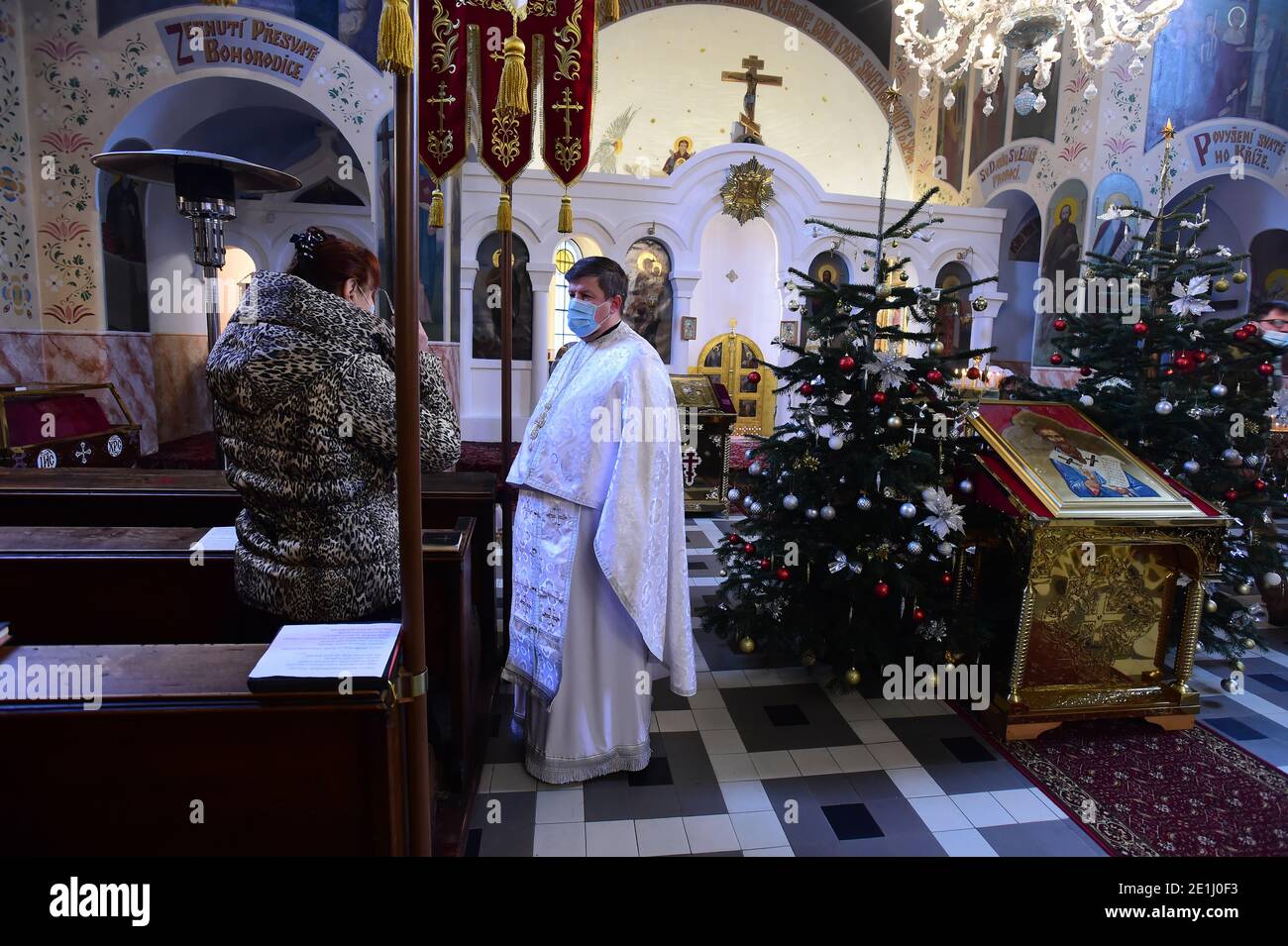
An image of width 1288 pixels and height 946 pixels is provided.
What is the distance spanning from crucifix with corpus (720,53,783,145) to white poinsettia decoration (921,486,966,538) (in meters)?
10.4

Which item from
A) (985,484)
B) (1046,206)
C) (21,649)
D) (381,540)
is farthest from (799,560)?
(1046,206)

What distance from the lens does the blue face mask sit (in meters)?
2.94

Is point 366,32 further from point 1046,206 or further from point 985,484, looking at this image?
point 1046,206

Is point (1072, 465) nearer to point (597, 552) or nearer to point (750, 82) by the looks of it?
point (597, 552)

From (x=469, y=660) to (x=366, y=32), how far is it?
313 inches

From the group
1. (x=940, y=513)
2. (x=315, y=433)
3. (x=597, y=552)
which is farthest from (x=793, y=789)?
(x=315, y=433)

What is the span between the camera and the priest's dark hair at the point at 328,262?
1.93 meters

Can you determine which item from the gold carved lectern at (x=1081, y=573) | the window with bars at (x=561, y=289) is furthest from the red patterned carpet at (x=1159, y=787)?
the window with bars at (x=561, y=289)

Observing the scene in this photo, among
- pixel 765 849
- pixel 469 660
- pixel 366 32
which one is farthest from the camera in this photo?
pixel 366 32

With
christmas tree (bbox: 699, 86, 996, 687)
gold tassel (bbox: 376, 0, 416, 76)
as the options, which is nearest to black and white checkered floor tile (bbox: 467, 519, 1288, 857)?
christmas tree (bbox: 699, 86, 996, 687)

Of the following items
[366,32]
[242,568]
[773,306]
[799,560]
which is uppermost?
[366,32]

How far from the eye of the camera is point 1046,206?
37.9 feet

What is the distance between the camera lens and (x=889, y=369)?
349cm

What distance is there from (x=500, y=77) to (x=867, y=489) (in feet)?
8.28
